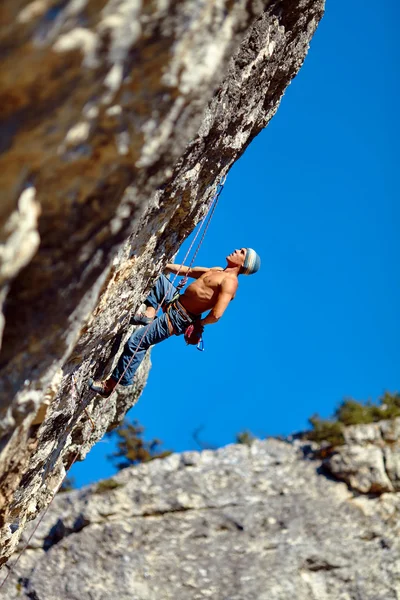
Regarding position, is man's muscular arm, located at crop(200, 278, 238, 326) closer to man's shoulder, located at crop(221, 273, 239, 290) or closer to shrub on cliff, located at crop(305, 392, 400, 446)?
man's shoulder, located at crop(221, 273, 239, 290)

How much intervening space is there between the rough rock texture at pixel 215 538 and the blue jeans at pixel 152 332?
8.72 m

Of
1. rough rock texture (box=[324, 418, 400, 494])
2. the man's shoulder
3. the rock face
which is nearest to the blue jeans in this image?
the man's shoulder

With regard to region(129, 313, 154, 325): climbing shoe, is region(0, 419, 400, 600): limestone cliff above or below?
above

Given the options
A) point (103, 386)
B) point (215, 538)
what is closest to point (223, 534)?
point (215, 538)

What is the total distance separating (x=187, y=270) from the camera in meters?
8.10

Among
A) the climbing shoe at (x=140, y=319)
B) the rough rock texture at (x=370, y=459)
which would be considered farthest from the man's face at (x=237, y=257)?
the rough rock texture at (x=370, y=459)

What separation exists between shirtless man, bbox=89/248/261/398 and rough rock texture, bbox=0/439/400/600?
8801 mm

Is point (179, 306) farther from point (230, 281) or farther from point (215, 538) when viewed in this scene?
point (215, 538)

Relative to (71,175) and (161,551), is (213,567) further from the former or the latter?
(71,175)

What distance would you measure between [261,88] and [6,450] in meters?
4.43

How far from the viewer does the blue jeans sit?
7.81 metres

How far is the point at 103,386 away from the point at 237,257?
215 cm

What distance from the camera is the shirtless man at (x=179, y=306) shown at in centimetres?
759

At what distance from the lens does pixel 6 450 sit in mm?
3531
